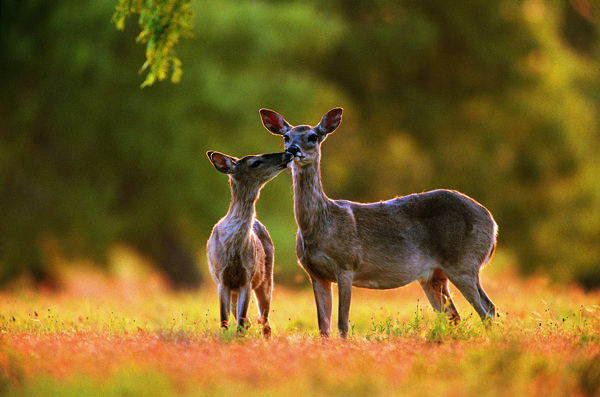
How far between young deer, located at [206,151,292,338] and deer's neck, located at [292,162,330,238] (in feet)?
0.74

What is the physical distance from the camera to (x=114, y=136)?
18.5m

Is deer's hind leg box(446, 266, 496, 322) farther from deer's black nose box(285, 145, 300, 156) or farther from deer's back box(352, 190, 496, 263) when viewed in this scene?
deer's black nose box(285, 145, 300, 156)

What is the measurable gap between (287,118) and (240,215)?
36.2ft

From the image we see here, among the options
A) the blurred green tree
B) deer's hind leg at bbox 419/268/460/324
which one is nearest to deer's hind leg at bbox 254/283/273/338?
deer's hind leg at bbox 419/268/460/324

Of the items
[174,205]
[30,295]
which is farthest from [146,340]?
[174,205]

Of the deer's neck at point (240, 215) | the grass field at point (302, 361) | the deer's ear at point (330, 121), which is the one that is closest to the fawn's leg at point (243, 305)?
the grass field at point (302, 361)

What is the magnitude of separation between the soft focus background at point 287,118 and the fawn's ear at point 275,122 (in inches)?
350

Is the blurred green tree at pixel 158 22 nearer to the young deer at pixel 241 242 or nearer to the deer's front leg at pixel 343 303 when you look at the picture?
the young deer at pixel 241 242

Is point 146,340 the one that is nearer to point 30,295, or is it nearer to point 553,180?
point 30,295

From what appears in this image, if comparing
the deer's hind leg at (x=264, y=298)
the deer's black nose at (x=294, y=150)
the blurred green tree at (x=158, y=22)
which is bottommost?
the deer's hind leg at (x=264, y=298)

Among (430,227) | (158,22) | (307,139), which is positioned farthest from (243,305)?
(158,22)

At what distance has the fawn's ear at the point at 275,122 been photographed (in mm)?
8836

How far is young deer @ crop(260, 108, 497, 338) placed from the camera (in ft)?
26.0

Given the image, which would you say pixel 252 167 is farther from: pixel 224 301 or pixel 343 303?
pixel 343 303
